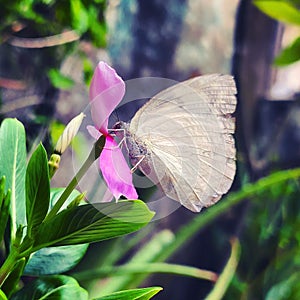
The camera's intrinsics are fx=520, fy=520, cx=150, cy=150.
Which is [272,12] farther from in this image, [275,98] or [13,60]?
[275,98]

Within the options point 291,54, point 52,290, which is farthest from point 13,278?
point 291,54

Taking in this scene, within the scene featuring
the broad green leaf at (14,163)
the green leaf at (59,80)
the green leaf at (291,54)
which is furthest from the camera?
the green leaf at (59,80)

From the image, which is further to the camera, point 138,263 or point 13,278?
point 138,263

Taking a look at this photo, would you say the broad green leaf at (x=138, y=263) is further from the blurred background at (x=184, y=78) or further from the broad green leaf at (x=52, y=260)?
the broad green leaf at (x=52, y=260)

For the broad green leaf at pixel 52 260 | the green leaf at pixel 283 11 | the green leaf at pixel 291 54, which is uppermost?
the green leaf at pixel 283 11

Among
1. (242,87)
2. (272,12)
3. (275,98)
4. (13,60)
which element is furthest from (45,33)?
(275,98)

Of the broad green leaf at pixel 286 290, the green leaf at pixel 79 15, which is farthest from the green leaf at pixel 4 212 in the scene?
the broad green leaf at pixel 286 290

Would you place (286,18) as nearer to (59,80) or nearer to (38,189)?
(59,80)
